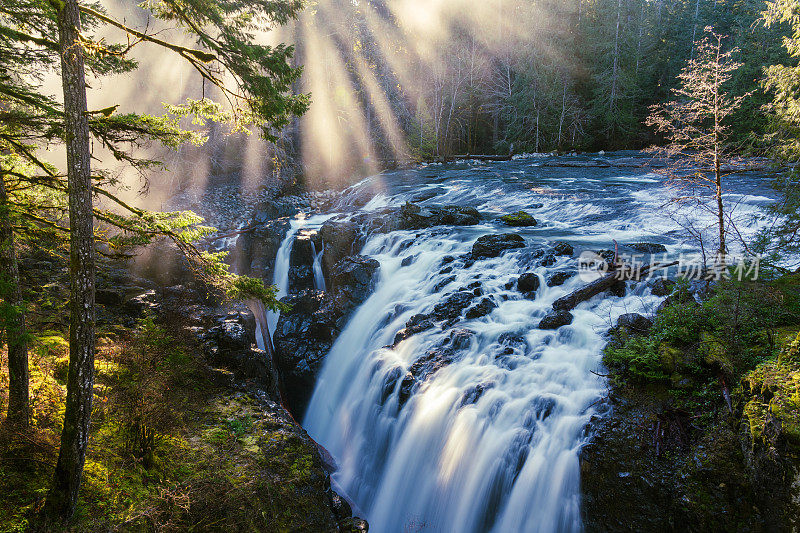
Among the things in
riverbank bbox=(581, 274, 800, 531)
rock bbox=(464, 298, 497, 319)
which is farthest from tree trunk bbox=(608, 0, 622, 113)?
riverbank bbox=(581, 274, 800, 531)

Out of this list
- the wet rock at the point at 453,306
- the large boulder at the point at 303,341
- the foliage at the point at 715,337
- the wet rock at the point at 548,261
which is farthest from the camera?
the wet rock at the point at 548,261

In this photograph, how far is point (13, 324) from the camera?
Answer: 370 centimetres

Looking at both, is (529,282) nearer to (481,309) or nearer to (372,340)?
(481,309)

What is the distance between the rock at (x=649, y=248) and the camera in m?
10.7

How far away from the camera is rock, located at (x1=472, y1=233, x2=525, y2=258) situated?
451 inches

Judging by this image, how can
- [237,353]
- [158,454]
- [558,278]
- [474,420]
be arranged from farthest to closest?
[558,278], [237,353], [474,420], [158,454]

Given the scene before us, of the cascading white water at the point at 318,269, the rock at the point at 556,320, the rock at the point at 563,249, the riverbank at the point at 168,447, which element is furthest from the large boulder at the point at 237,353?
the rock at the point at 563,249

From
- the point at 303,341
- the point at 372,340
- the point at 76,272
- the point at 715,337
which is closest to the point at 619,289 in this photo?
the point at 715,337

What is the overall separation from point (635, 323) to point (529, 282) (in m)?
2.69

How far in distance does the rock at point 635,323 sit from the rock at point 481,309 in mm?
2646

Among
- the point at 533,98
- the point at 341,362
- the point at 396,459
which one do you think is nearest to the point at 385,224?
the point at 341,362

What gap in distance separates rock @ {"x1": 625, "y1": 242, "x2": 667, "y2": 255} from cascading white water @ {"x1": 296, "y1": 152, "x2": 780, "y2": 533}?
36 centimetres

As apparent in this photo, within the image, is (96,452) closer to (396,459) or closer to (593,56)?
(396,459)

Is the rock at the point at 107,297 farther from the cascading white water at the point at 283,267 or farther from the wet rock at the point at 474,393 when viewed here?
the wet rock at the point at 474,393
